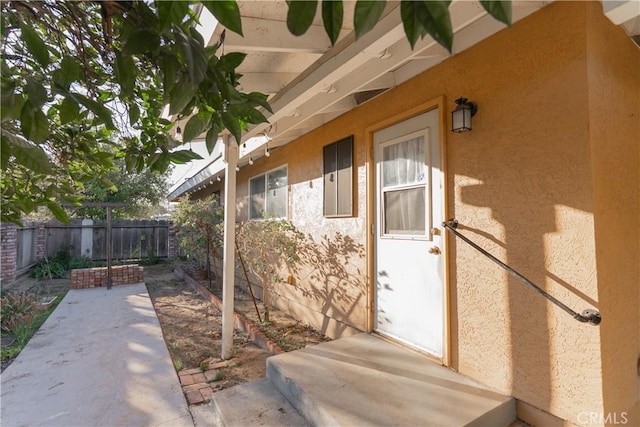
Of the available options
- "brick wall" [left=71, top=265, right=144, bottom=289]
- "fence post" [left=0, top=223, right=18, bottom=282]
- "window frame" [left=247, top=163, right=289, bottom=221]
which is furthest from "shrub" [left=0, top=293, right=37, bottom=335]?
"window frame" [left=247, top=163, right=289, bottom=221]

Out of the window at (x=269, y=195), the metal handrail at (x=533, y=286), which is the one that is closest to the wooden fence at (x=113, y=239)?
the window at (x=269, y=195)

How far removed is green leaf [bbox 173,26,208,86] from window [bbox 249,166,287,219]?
471cm

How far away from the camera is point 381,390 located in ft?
8.26

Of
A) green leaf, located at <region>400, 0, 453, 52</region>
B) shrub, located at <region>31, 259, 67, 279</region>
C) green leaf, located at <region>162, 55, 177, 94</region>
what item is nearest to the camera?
green leaf, located at <region>400, 0, 453, 52</region>

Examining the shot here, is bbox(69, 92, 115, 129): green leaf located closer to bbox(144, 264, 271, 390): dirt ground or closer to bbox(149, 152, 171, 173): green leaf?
bbox(149, 152, 171, 173): green leaf

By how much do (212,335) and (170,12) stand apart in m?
4.95

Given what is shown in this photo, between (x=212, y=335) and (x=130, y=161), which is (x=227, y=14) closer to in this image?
(x=130, y=161)

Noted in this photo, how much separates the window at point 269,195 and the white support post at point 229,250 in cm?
145

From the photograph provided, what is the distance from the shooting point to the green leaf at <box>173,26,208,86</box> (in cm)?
78

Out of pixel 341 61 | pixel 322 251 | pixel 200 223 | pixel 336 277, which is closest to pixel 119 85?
pixel 341 61

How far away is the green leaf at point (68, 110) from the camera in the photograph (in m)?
1.03

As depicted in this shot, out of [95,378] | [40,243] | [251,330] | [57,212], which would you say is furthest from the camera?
[40,243]

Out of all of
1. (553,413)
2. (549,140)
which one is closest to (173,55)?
(549,140)

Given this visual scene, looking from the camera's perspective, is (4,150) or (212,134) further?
(212,134)
